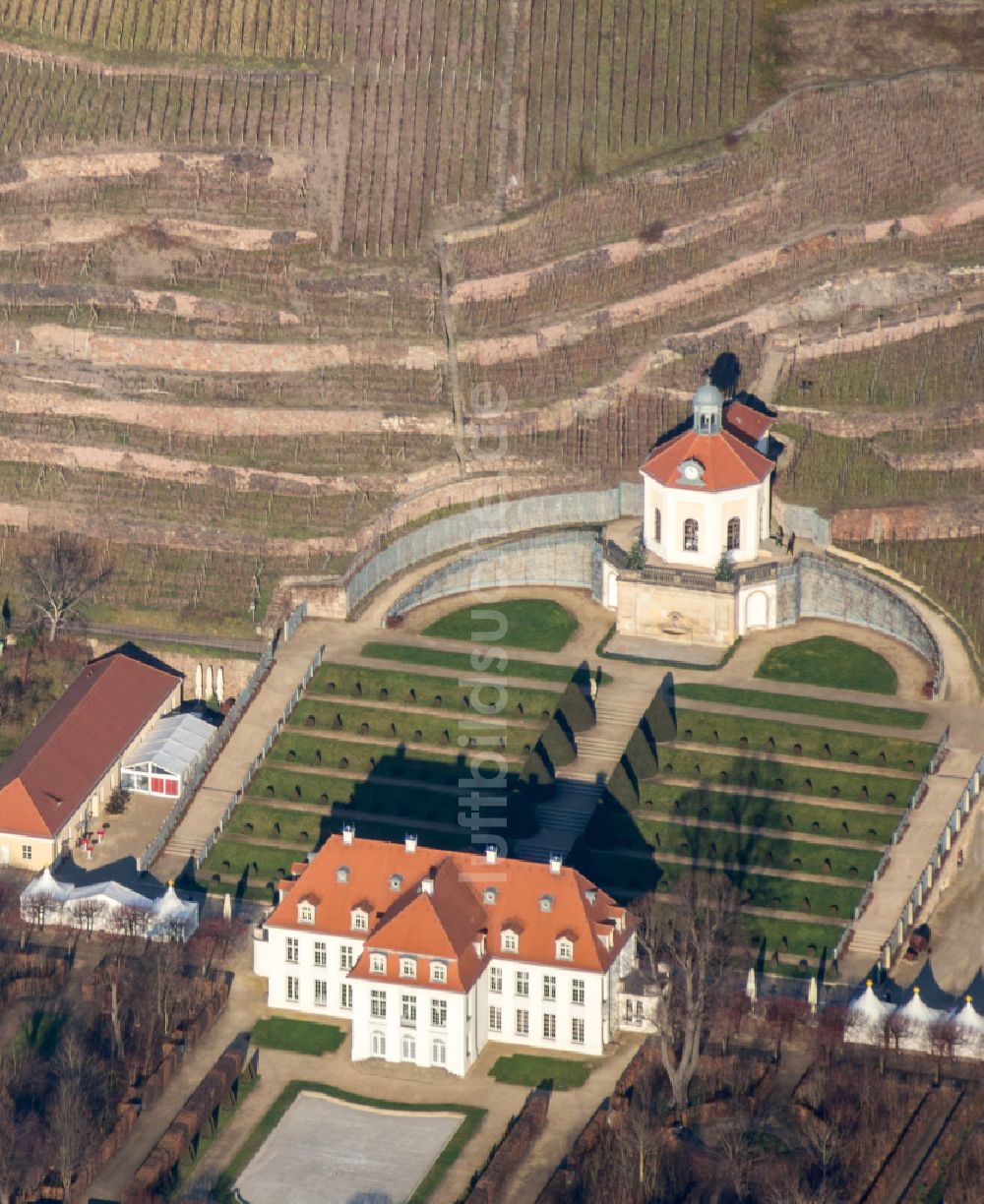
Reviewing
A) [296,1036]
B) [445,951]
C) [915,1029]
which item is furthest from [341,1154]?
[915,1029]

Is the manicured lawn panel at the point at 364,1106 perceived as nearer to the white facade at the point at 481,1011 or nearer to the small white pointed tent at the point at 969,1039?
the white facade at the point at 481,1011

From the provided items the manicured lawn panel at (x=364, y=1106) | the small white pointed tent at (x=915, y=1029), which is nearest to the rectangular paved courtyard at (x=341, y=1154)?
the manicured lawn panel at (x=364, y=1106)

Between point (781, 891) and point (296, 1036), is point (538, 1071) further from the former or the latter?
point (781, 891)

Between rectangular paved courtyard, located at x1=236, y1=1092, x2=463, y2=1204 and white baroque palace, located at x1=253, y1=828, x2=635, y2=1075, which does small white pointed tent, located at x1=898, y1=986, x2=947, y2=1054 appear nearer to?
white baroque palace, located at x1=253, y1=828, x2=635, y2=1075

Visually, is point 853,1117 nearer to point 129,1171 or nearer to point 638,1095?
point 638,1095

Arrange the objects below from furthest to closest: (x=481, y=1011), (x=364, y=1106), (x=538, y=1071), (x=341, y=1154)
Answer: (x=481, y=1011) → (x=538, y=1071) → (x=364, y=1106) → (x=341, y=1154)

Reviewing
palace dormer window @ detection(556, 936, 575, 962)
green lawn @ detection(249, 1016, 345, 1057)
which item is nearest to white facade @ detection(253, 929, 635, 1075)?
palace dormer window @ detection(556, 936, 575, 962)
